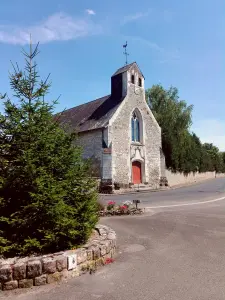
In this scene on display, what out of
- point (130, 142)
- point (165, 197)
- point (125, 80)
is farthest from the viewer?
point (125, 80)

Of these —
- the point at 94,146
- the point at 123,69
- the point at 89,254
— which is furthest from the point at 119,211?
the point at 123,69

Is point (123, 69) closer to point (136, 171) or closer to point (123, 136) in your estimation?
point (123, 136)

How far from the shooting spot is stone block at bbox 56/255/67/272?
4605 mm

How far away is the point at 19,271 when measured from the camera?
14.2ft

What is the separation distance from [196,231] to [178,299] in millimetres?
4253

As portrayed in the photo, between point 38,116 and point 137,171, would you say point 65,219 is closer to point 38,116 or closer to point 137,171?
point 38,116

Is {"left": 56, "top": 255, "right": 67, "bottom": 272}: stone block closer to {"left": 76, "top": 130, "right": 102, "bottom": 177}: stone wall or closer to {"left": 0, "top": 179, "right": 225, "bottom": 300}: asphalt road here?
{"left": 0, "top": 179, "right": 225, "bottom": 300}: asphalt road

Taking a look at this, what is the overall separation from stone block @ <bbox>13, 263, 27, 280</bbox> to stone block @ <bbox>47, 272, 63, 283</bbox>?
42 cm

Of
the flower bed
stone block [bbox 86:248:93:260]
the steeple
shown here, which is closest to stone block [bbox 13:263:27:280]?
stone block [bbox 86:248:93:260]

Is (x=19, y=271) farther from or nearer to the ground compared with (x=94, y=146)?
nearer to the ground

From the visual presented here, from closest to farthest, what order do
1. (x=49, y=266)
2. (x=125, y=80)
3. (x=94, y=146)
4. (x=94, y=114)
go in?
(x=49, y=266)
(x=94, y=146)
(x=125, y=80)
(x=94, y=114)

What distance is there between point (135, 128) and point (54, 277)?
21.8 metres

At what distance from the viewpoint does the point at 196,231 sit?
25.6 feet

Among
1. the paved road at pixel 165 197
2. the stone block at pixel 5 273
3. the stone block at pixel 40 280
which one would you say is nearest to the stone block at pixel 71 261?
the stone block at pixel 40 280
